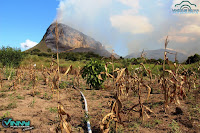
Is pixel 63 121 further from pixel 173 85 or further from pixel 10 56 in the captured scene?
pixel 10 56

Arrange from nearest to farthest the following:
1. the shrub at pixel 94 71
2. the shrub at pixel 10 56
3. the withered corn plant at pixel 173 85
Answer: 1. the withered corn plant at pixel 173 85
2. the shrub at pixel 94 71
3. the shrub at pixel 10 56

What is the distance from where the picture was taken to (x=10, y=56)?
1410 centimetres

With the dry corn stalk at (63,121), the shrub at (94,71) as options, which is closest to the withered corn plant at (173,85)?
the dry corn stalk at (63,121)

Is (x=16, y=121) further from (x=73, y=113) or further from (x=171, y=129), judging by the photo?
(x=171, y=129)

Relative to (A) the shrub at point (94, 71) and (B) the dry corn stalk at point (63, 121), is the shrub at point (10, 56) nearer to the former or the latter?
(A) the shrub at point (94, 71)

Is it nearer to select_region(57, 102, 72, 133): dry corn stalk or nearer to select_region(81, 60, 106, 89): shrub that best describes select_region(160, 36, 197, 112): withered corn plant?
select_region(57, 102, 72, 133): dry corn stalk

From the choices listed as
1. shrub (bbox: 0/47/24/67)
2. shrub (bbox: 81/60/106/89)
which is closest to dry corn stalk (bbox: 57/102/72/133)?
shrub (bbox: 81/60/106/89)

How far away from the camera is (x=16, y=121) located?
3207 millimetres

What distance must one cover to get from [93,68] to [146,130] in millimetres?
4293

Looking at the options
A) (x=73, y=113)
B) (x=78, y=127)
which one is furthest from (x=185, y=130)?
(x=73, y=113)

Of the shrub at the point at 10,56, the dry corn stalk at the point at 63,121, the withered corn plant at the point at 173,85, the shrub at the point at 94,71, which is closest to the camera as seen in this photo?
the dry corn stalk at the point at 63,121

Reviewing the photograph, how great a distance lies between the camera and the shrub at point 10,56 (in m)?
13.8

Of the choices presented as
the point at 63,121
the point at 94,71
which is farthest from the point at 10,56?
the point at 63,121

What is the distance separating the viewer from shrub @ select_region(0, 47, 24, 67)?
45.4ft
